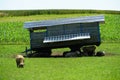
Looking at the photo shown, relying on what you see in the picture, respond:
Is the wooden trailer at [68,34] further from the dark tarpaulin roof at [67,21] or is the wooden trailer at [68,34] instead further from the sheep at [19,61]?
the sheep at [19,61]

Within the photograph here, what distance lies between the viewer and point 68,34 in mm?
34688

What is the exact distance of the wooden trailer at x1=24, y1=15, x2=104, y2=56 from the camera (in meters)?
34.0

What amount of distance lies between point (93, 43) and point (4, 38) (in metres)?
17.9

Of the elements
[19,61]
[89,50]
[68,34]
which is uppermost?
[19,61]

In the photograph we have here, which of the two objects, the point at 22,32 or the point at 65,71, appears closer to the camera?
the point at 65,71

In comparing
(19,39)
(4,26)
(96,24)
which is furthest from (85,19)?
(4,26)

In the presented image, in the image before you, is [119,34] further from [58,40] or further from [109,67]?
[109,67]

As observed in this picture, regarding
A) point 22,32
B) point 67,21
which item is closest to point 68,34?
point 67,21

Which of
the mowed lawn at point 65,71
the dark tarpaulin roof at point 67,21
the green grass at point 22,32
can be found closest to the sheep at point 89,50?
the dark tarpaulin roof at point 67,21

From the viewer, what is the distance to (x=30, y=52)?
36219mm

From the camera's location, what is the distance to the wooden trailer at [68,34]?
1340 inches

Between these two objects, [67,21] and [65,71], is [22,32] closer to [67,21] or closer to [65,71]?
[67,21]

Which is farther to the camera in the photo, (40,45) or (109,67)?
(40,45)

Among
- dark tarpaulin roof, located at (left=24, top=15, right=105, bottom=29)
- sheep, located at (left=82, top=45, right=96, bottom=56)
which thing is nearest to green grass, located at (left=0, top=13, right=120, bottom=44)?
dark tarpaulin roof, located at (left=24, top=15, right=105, bottom=29)
